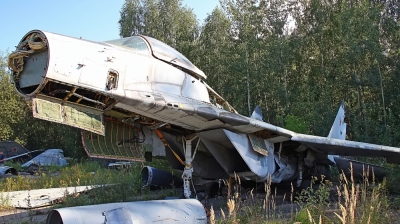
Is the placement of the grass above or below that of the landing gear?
below

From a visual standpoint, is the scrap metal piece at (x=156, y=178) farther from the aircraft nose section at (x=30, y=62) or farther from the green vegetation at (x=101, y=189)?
the aircraft nose section at (x=30, y=62)

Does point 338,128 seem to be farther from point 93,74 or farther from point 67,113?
point 67,113

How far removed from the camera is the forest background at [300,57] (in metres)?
19.4

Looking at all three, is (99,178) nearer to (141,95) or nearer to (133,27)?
(141,95)

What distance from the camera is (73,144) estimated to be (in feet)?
98.1

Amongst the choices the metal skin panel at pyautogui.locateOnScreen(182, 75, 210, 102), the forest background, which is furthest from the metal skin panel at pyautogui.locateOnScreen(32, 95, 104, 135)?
the forest background

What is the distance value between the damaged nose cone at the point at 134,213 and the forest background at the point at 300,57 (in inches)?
500

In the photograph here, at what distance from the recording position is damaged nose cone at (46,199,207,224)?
4332 mm

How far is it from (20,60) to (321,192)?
15.2 feet

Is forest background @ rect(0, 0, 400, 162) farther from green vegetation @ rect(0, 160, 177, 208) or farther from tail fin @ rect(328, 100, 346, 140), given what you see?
green vegetation @ rect(0, 160, 177, 208)

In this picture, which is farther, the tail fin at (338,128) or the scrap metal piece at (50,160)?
the scrap metal piece at (50,160)

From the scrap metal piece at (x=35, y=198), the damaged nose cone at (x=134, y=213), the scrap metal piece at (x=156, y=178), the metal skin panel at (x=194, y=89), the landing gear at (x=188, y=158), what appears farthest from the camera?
the scrap metal piece at (x=156, y=178)

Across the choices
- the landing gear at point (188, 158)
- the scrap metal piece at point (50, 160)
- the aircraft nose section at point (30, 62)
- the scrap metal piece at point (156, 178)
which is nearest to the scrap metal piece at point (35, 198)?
the scrap metal piece at point (156, 178)

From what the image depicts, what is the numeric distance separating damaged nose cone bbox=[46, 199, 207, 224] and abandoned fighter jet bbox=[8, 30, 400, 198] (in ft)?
3.85
